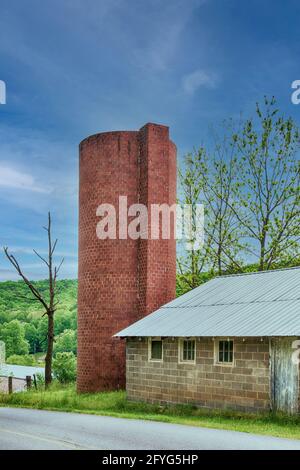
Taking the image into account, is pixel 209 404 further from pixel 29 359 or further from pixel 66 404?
pixel 29 359

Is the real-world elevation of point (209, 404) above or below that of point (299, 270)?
below

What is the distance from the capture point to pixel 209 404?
2300 cm

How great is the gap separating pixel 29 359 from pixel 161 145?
74237 mm

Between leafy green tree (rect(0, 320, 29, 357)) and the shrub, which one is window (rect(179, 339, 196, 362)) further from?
leafy green tree (rect(0, 320, 29, 357))

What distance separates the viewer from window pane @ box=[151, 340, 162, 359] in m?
26.3

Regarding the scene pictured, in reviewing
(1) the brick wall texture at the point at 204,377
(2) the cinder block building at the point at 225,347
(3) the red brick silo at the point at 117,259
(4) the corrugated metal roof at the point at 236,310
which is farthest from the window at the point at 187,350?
(3) the red brick silo at the point at 117,259

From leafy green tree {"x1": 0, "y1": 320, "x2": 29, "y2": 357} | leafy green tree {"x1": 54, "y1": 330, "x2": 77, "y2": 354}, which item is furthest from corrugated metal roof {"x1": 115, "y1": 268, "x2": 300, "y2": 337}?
leafy green tree {"x1": 0, "y1": 320, "x2": 29, "y2": 357}

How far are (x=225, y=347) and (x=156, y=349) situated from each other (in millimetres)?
4448

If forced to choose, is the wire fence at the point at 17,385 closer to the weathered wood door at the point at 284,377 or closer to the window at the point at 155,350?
the window at the point at 155,350

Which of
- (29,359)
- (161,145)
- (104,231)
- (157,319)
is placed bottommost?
(29,359)

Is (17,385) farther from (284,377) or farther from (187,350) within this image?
(284,377)

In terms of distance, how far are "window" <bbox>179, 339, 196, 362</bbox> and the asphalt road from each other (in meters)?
6.52

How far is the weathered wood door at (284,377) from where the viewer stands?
19.8 meters
